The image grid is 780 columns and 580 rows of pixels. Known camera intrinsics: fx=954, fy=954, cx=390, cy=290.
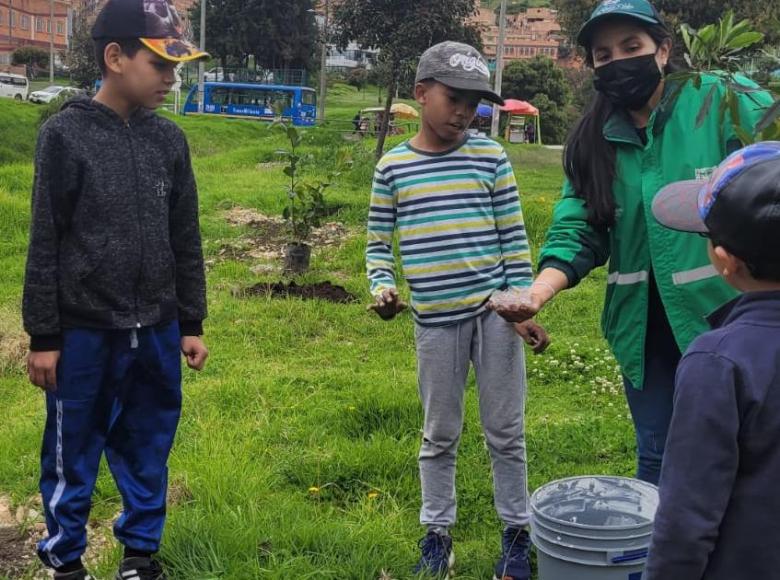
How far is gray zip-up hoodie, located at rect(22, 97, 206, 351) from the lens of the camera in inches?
101

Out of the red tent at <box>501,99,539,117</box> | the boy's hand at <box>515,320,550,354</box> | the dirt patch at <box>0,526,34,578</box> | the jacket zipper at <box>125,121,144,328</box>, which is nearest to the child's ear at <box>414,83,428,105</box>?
the boy's hand at <box>515,320,550,354</box>

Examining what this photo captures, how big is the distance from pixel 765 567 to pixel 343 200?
1060 cm

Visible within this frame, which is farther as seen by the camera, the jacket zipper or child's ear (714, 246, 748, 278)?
the jacket zipper

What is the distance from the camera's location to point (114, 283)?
2641 mm

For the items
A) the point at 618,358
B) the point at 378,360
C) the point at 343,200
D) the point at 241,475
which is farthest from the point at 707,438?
the point at 343,200

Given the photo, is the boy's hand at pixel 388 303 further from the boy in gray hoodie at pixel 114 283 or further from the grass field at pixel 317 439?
the grass field at pixel 317 439

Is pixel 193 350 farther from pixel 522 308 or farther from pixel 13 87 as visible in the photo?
pixel 13 87

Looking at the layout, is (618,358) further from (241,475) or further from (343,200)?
(343,200)

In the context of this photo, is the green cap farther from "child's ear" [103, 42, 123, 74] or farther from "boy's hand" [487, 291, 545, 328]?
"child's ear" [103, 42, 123, 74]

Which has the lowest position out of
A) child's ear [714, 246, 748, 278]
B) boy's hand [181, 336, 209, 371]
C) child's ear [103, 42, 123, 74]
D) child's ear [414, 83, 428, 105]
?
boy's hand [181, 336, 209, 371]

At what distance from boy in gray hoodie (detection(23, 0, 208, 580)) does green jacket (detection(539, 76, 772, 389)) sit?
1127mm

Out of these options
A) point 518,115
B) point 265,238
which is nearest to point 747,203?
point 265,238

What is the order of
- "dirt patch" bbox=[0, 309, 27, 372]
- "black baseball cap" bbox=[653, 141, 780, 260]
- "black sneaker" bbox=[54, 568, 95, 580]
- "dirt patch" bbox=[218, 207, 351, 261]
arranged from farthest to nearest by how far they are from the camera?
"dirt patch" bbox=[218, 207, 351, 261]
"dirt patch" bbox=[0, 309, 27, 372]
"black sneaker" bbox=[54, 568, 95, 580]
"black baseball cap" bbox=[653, 141, 780, 260]

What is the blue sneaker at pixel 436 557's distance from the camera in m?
2.92
